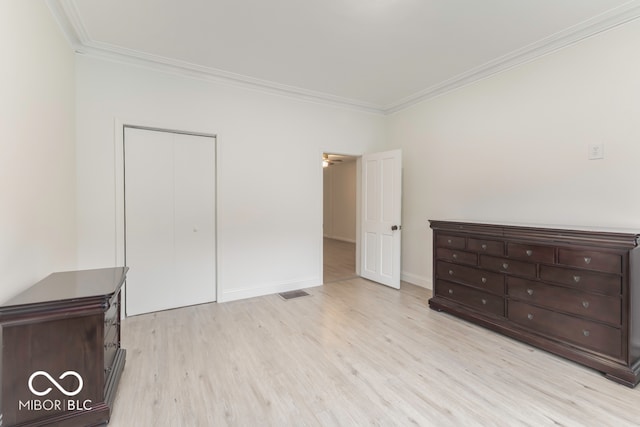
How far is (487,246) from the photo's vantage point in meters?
2.87

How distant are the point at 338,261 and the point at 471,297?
3310 millimetres

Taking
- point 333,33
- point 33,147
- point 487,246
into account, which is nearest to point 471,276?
point 487,246

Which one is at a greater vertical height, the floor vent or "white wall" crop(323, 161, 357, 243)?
"white wall" crop(323, 161, 357, 243)

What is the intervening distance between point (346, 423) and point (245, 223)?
2.60 m

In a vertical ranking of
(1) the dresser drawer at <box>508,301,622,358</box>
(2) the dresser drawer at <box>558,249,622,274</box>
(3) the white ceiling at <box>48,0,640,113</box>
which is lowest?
(1) the dresser drawer at <box>508,301,622,358</box>

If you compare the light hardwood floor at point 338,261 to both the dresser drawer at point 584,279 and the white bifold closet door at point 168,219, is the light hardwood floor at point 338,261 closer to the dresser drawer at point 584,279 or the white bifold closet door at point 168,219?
the white bifold closet door at point 168,219

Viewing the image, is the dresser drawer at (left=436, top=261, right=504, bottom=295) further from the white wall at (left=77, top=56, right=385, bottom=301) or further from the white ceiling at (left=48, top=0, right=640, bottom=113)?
the white ceiling at (left=48, top=0, right=640, bottom=113)

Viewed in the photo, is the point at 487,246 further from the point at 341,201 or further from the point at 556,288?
the point at 341,201

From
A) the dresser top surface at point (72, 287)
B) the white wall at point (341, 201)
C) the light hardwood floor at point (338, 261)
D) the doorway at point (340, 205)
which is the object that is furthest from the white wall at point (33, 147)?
the white wall at point (341, 201)

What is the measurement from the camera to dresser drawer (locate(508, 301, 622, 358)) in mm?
2097

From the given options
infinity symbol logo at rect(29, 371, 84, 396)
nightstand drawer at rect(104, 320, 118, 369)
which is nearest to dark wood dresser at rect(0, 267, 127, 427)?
infinity symbol logo at rect(29, 371, 84, 396)

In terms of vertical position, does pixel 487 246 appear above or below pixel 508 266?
above

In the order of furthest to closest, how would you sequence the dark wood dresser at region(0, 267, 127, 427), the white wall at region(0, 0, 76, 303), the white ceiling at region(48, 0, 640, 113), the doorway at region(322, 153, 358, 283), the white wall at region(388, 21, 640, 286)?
the doorway at region(322, 153, 358, 283)
the white wall at region(388, 21, 640, 286)
the white ceiling at region(48, 0, 640, 113)
the white wall at region(0, 0, 76, 303)
the dark wood dresser at region(0, 267, 127, 427)

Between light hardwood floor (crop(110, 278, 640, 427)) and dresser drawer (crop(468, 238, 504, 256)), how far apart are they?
0.79 m
